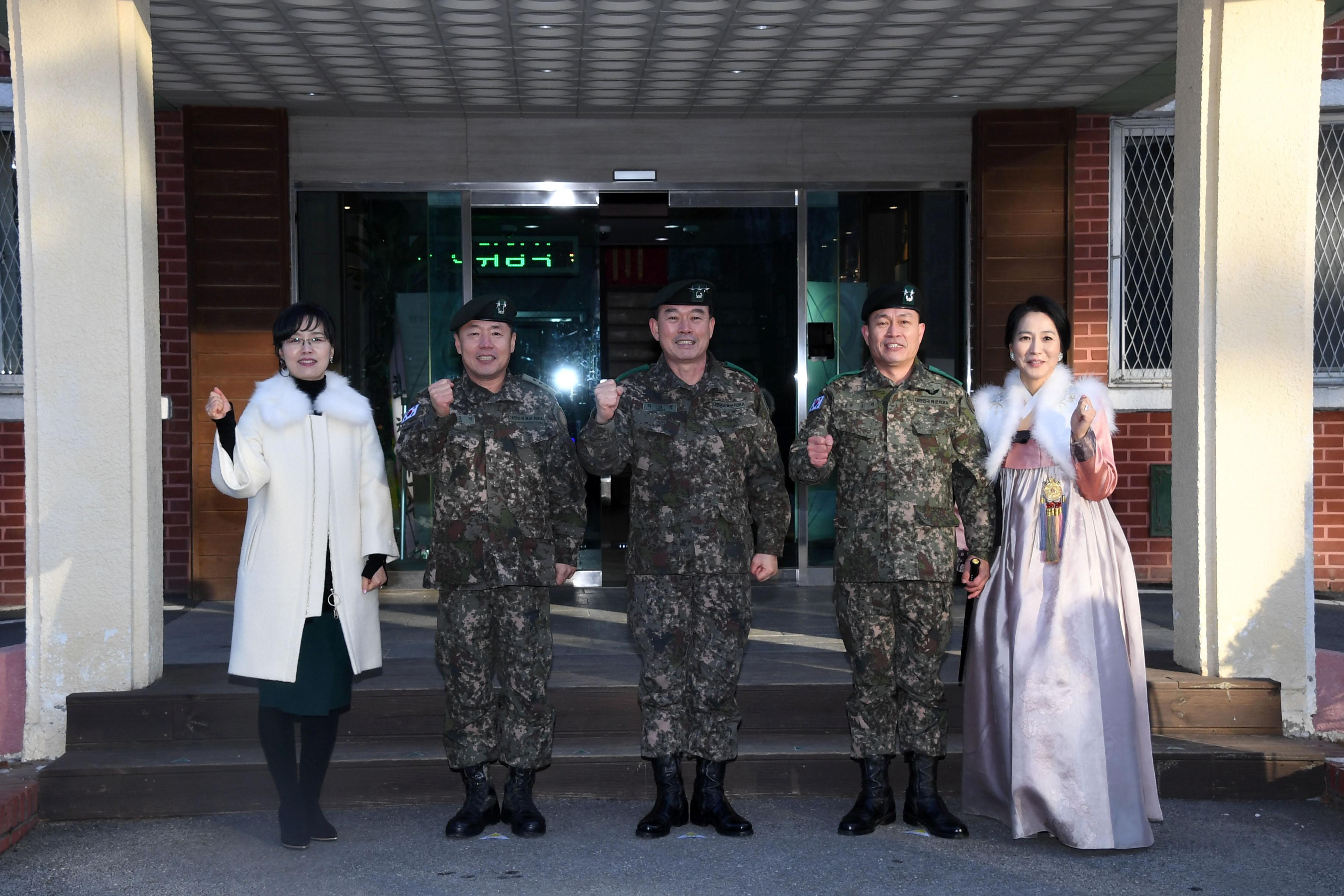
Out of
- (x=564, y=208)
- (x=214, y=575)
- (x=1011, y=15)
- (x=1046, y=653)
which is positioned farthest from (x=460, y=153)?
(x=1046, y=653)

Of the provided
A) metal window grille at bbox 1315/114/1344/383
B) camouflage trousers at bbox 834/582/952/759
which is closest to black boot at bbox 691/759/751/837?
camouflage trousers at bbox 834/582/952/759

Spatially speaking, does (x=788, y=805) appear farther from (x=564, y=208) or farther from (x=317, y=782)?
(x=564, y=208)

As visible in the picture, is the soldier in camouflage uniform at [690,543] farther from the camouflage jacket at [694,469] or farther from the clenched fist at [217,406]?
the clenched fist at [217,406]

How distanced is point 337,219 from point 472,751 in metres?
4.48

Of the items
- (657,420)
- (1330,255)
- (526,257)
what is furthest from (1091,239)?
(657,420)

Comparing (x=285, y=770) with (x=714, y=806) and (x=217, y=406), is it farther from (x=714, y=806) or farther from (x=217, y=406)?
(x=714, y=806)

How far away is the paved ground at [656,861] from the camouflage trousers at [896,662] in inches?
12.7

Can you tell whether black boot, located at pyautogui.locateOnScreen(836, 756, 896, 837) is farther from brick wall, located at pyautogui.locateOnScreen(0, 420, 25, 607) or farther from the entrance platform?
brick wall, located at pyautogui.locateOnScreen(0, 420, 25, 607)

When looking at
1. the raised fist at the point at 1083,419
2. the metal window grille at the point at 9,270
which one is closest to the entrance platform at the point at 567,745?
the raised fist at the point at 1083,419

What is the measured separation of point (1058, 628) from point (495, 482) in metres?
1.84

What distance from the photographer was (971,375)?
24.6 ft

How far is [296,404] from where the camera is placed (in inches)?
149

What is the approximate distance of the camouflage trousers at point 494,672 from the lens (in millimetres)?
3891

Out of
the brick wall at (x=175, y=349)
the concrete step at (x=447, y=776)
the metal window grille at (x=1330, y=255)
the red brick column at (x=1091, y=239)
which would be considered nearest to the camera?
the concrete step at (x=447, y=776)
